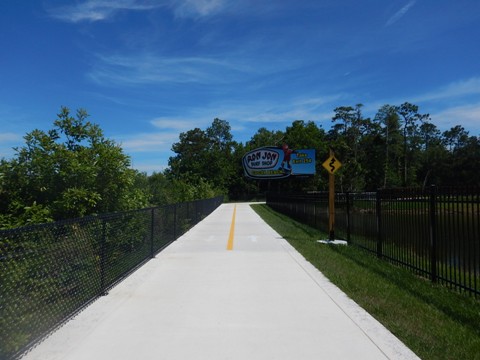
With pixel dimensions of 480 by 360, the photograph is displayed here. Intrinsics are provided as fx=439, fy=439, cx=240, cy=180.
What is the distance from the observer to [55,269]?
5480 mm

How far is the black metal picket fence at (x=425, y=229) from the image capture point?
701 centimetres

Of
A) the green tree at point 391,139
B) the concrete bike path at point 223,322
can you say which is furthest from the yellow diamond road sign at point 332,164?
the green tree at point 391,139

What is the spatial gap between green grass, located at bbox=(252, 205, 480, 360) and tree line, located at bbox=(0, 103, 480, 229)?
5.36 meters

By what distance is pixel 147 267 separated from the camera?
9.90 m

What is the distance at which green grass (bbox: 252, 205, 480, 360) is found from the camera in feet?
15.9

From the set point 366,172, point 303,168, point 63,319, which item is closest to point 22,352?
point 63,319

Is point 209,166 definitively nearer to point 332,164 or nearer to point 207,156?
point 207,156

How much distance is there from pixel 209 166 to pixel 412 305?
290ft

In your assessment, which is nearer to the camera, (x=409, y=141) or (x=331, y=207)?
(x=331, y=207)

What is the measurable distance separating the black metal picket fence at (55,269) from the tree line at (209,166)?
1582 millimetres

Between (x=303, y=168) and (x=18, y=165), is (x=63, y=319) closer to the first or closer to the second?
(x=18, y=165)

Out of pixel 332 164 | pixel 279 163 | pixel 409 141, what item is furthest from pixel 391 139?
pixel 332 164

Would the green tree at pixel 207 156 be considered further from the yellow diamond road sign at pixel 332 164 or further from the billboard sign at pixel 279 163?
the yellow diamond road sign at pixel 332 164

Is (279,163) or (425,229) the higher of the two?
(279,163)
